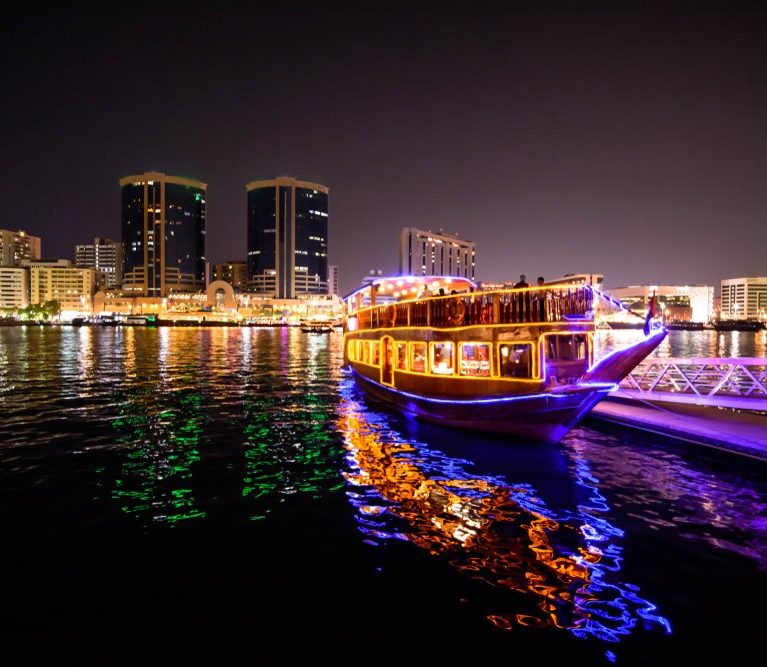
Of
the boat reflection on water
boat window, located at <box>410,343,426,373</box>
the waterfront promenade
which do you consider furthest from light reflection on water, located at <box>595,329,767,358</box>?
the boat reflection on water

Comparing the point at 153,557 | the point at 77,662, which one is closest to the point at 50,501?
the point at 153,557

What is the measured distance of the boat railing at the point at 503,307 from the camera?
48.2 feet

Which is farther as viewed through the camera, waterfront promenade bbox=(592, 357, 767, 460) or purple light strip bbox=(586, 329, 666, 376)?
waterfront promenade bbox=(592, 357, 767, 460)

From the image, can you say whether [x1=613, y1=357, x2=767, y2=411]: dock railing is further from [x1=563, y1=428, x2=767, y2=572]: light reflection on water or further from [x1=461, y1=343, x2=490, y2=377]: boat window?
[x1=461, y1=343, x2=490, y2=377]: boat window

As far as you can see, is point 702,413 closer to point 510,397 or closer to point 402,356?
point 510,397

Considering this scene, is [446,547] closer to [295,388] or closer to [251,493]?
[251,493]

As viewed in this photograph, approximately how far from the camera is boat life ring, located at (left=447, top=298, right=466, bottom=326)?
1688cm

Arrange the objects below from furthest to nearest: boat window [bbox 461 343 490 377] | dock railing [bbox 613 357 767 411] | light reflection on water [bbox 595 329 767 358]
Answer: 1. light reflection on water [bbox 595 329 767 358]
2. dock railing [bbox 613 357 767 411]
3. boat window [bbox 461 343 490 377]

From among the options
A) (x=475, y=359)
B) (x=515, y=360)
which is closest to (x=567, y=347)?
(x=515, y=360)

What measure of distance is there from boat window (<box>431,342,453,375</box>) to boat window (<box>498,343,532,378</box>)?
7.33 feet

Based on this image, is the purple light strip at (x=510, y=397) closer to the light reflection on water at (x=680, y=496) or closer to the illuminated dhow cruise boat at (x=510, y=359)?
the illuminated dhow cruise boat at (x=510, y=359)

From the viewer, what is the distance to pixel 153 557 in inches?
352

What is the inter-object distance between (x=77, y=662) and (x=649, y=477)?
12766 mm

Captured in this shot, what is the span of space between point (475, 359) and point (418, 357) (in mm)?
3124
